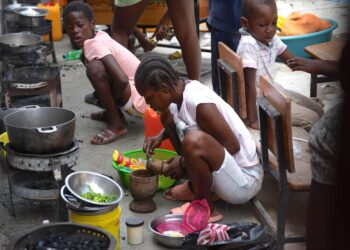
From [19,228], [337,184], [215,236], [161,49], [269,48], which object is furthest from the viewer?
[161,49]

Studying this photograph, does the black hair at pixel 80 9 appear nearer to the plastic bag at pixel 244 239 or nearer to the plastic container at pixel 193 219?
the plastic container at pixel 193 219

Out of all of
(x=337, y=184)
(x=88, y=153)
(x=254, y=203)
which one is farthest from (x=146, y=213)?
(x=337, y=184)

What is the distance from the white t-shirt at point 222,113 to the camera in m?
3.66

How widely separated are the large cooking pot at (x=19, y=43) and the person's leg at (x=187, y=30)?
4.46 ft

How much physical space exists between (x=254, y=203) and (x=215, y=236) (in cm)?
70

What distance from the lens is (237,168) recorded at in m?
3.62

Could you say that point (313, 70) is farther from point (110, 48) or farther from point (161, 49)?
point (161, 49)

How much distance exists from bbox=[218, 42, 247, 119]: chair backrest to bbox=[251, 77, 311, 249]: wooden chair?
0.42 m

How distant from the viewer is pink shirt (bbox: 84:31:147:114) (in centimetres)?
501

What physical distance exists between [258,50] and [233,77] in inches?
18.4

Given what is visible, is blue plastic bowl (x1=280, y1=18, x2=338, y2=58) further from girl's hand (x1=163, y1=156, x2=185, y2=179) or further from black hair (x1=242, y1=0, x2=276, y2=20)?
girl's hand (x1=163, y1=156, x2=185, y2=179)

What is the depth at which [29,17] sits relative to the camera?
22.1 feet

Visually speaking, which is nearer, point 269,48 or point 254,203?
point 254,203

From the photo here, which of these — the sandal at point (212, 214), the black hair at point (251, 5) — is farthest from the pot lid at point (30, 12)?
the sandal at point (212, 214)
